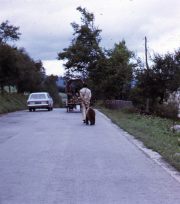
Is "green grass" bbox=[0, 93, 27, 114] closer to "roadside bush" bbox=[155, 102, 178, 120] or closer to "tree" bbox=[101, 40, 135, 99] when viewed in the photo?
"tree" bbox=[101, 40, 135, 99]

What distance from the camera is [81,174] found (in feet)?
34.7

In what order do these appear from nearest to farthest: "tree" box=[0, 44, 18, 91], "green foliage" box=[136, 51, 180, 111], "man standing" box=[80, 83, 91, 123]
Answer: "man standing" box=[80, 83, 91, 123], "green foliage" box=[136, 51, 180, 111], "tree" box=[0, 44, 18, 91]

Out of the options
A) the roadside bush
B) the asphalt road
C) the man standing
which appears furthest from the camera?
the roadside bush

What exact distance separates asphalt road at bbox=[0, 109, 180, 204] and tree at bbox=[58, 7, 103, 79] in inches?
1751

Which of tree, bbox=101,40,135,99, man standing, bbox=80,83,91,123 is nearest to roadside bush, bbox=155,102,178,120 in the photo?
tree, bbox=101,40,135,99

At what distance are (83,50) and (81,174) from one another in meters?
51.2

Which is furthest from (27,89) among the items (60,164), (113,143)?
(60,164)

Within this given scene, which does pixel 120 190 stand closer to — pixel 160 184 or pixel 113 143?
pixel 160 184

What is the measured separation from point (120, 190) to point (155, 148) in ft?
20.2

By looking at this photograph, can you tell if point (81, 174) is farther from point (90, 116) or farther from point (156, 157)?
point (90, 116)

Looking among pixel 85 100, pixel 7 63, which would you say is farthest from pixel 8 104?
pixel 85 100

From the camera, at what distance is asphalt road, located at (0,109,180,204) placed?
27.7ft

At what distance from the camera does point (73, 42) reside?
208 feet

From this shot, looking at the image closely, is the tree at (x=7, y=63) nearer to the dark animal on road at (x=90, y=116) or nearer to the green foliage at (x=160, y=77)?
the green foliage at (x=160, y=77)
